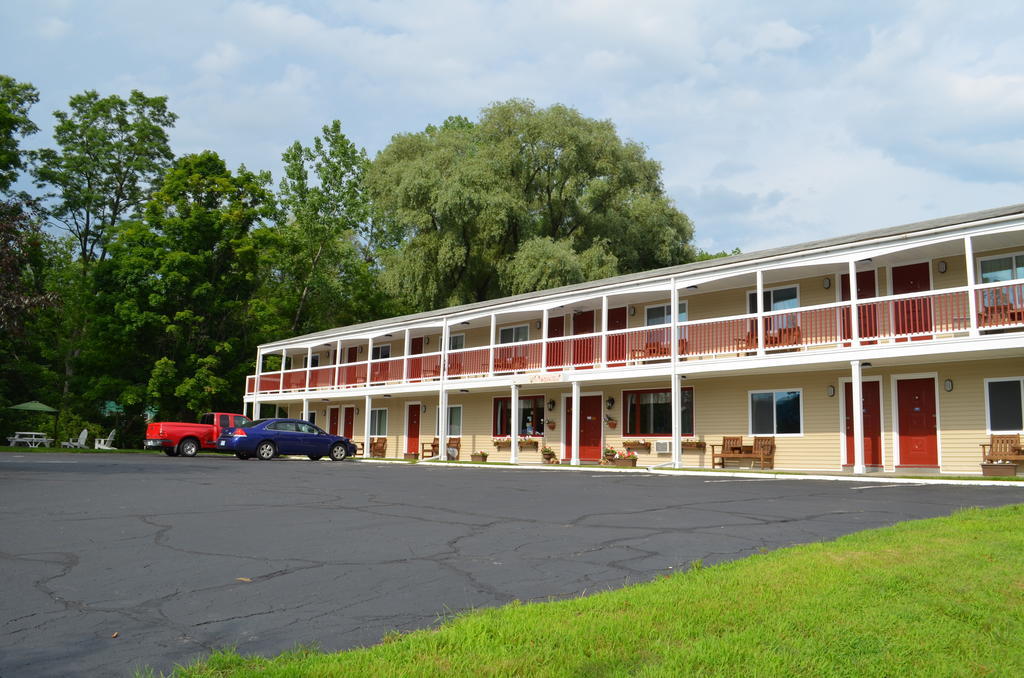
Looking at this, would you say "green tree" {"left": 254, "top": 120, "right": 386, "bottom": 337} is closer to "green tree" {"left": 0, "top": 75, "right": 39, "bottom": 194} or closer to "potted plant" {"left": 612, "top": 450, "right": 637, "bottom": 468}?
"green tree" {"left": 0, "top": 75, "right": 39, "bottom": 194}

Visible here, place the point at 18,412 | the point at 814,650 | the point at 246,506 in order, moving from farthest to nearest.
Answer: the point at 18,412
the point at 246,506
the point at 814,650

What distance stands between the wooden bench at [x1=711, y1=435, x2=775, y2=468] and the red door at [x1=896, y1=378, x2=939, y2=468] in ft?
10.5

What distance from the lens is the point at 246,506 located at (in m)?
10.4

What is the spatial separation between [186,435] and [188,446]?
1.68 ft

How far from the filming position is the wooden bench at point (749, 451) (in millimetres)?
20391

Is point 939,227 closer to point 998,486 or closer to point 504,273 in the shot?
point 998,486

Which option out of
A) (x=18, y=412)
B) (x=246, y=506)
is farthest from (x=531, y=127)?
(x=246, y=506)

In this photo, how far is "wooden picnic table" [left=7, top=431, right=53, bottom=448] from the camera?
3619cm

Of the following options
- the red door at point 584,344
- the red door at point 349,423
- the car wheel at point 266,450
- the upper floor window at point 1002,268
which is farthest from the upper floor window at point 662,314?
the red door at point 349,423

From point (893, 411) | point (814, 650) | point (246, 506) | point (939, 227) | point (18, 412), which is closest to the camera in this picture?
point (814, 650)

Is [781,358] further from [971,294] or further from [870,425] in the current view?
[971,294]

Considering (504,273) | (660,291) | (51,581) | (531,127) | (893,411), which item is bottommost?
(51,581)

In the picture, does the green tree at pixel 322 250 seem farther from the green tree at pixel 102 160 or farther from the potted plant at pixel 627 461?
the potted plant at pixel 627 461

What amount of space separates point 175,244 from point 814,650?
138 feet
